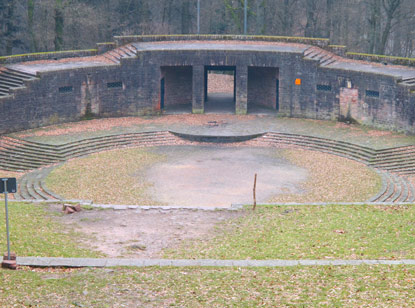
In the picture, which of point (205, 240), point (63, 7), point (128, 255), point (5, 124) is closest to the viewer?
point (128, 255)

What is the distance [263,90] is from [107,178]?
60.5ft

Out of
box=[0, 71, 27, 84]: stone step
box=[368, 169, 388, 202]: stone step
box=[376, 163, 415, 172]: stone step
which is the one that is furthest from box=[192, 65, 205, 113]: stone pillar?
box=[368, 169, 388, 202]: stone step

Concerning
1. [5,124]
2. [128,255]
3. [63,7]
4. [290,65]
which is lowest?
[128,255]

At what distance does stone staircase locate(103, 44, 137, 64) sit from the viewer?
137 ft

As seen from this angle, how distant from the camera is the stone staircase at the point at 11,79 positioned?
36500 mm

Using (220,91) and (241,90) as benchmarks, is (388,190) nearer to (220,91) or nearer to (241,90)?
(241,90)

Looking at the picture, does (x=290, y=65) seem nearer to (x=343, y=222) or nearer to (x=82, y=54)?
(x=82, y=54)

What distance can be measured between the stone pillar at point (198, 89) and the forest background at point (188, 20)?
13.6 metres

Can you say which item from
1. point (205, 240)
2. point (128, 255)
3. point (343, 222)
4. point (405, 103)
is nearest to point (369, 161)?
point (405, 103)

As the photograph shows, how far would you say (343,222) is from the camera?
72.1 ft

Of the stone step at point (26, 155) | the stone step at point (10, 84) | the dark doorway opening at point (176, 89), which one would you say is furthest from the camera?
the dark doorway opening at point (176, 89)

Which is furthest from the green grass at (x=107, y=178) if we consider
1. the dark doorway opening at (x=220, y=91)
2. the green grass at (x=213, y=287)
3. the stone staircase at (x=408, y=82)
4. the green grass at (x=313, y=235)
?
the stone staircase at (x=408, y=82)

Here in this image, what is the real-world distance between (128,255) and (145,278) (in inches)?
136

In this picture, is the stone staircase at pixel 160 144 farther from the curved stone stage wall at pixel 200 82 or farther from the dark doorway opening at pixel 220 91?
the dark doorway opening at pixel 220 91
